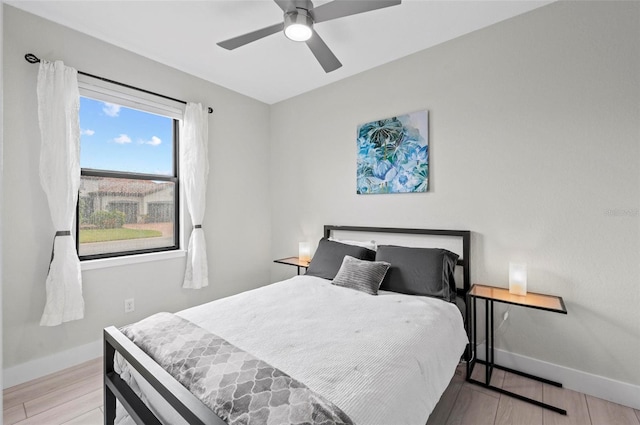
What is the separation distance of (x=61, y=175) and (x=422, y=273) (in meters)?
2.82

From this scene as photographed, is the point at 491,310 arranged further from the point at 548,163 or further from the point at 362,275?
the point at 548,163

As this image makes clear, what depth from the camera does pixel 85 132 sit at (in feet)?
8.40

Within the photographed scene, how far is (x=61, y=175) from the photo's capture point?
2230 millimetres

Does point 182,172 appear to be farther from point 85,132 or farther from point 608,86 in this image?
point 608,86

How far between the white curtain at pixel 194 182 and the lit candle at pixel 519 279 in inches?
109

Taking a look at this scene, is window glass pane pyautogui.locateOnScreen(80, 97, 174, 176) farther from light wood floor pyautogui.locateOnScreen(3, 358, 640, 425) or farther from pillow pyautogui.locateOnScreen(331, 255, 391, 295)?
pillow pyautogui.locateOnScreen(331, 255, 391, 295)

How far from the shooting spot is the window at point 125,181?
2.56 metres

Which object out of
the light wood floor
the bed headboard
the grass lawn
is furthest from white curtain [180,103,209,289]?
the bed headboard

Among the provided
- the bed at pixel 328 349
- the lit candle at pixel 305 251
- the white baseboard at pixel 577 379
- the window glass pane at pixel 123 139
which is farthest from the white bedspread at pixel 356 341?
the window glass pane at pixel 123 139

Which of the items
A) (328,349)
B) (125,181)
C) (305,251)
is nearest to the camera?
(328,349)

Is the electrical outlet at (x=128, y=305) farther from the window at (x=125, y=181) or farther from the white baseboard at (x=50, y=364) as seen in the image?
the window at (x=125, y=181)

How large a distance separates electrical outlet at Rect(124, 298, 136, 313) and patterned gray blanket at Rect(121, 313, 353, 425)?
131 centimetres

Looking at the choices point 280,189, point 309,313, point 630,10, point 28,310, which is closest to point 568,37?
point 630,10

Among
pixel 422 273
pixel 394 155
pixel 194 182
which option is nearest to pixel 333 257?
pixel 422 273
